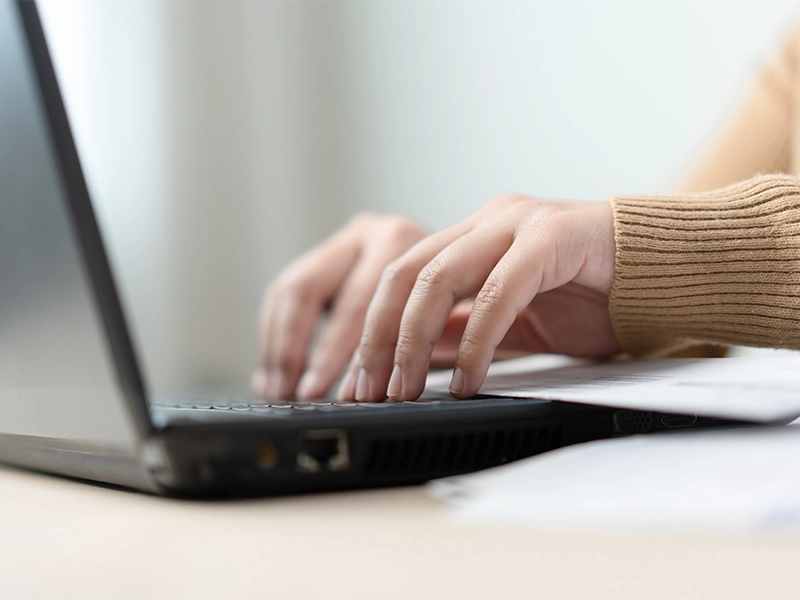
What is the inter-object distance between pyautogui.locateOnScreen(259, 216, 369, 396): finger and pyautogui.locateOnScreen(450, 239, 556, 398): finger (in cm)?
48

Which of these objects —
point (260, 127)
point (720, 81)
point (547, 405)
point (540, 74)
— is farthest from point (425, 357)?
point (260, 127)

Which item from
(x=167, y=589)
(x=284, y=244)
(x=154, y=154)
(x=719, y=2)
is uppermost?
(x=719, y=2)

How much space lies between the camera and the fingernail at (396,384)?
46 centimetres

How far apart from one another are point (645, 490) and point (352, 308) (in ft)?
2.07

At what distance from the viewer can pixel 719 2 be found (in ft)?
4.07

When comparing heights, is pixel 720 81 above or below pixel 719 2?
below

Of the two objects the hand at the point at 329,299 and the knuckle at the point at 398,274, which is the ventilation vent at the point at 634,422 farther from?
the hand at the point at 329,299

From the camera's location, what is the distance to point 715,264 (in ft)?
1.70

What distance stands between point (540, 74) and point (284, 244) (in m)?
1.00

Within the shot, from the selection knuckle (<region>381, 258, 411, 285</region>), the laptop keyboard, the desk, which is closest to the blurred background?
knuckle (<region>381, 258, 411, 285</region>)

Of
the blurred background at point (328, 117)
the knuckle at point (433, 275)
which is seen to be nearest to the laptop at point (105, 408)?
the knuckle at point (433, 275)

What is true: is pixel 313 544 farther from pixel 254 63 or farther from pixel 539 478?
pixel 254 63

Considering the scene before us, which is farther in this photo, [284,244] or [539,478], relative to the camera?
[284,244]

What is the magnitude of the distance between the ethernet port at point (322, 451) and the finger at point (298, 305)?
1.96ft
